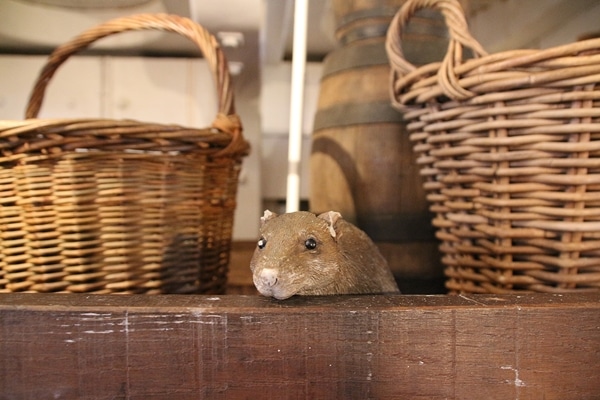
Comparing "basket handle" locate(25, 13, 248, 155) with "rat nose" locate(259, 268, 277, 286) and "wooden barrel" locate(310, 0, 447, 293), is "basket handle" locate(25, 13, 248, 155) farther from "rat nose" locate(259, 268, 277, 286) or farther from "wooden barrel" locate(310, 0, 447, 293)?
"rat nose" locate(259, 268, 277, 286)

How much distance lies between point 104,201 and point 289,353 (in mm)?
393

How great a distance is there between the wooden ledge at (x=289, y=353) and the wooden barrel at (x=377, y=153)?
0.40 m

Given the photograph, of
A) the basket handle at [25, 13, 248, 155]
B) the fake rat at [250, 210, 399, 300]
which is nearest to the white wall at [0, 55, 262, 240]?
the basket handle at [25, 13, 248, 155]

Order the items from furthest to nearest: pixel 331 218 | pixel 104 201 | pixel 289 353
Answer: pixel 104 201 → pixel 331 218 → pixel 289 353

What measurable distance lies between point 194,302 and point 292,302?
99 mm

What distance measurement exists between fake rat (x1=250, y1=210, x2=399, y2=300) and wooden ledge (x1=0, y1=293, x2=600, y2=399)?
4 centimetres

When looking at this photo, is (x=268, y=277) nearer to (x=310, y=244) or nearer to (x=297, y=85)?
(x=310, y=244)

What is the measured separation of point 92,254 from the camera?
2.33 feet

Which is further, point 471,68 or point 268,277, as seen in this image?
point 471,68

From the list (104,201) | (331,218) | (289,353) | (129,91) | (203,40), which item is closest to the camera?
(289,353)

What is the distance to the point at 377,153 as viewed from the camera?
2.85 ft

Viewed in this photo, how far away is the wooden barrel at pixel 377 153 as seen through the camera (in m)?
0.86

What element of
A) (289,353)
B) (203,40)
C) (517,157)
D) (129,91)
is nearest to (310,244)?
(289,353)

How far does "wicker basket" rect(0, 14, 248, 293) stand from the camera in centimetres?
67
